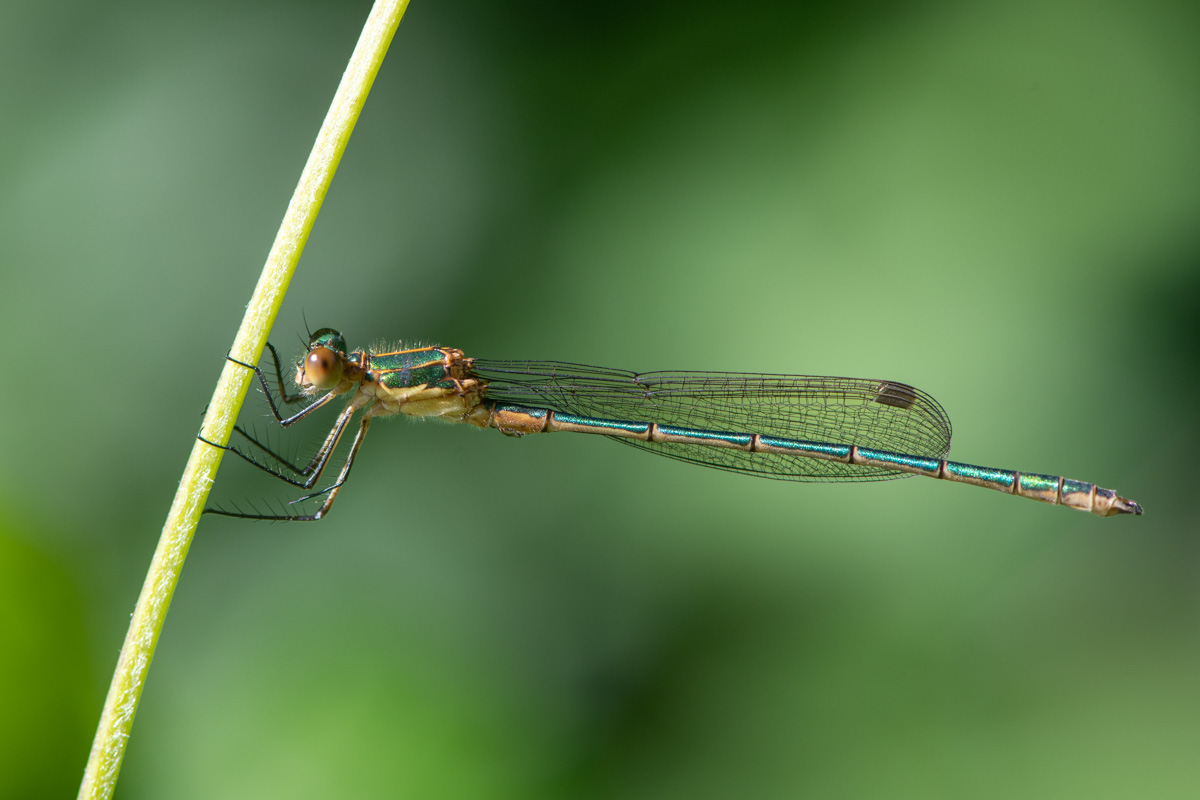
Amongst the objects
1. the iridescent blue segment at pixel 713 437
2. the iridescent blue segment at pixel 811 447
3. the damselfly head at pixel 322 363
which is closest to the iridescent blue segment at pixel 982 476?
the iridescent blue segment at pixel 811 447

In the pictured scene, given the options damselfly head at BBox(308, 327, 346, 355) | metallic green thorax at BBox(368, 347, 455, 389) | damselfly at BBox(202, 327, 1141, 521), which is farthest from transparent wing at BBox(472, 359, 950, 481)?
damselfly head at BBox(308, 327, 346, 355)

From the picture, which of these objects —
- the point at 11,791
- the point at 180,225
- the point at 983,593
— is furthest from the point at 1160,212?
the point at 11,791

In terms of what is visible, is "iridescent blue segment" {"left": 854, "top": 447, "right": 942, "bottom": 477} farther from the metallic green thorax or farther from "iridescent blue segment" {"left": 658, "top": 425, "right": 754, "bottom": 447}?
the metallic green thorax

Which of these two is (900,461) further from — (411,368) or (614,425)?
(411,368)

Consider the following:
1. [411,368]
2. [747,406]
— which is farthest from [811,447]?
[411,368]

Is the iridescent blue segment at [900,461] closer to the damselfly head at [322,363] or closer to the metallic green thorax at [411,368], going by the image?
the metallic green thorax at [411,368]
